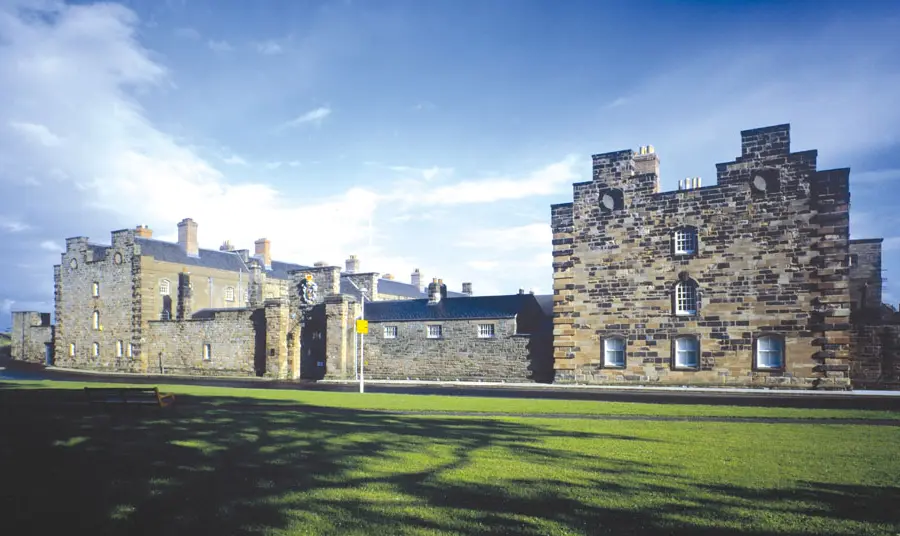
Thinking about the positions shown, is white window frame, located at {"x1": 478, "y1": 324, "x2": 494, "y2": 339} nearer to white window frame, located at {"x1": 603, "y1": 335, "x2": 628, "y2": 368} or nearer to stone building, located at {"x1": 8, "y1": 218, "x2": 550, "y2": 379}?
stone building, located at {"x1": 8, "y1": 218, "x2": 550, "y2": 379}

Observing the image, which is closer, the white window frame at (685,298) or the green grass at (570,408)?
the green grass at (570,408)

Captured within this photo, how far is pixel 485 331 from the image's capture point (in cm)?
3369

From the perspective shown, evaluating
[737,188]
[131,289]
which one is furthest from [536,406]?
[131,289]

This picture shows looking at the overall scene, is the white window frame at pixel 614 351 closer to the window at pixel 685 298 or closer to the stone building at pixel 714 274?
the stone building at pixel 714 274

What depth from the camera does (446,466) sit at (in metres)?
8.80

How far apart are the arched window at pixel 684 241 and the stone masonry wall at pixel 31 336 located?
56472 mm

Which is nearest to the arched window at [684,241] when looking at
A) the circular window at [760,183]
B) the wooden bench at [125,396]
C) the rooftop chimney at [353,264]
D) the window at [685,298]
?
the window at [685,298]

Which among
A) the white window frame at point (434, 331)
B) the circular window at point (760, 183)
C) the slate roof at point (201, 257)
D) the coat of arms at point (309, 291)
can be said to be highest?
the circular window at point (760, 183)

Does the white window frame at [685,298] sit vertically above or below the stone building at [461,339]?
above

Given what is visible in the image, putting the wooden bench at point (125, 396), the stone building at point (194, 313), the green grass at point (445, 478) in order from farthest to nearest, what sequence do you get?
the stone building at point (194, 313) → the wooden bench at point (125, 396) → the green grass at point (445, 478)

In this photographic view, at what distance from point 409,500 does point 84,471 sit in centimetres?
523

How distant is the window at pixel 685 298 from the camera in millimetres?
27844

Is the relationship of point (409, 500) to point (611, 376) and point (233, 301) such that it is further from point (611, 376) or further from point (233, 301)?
point (233, 301)

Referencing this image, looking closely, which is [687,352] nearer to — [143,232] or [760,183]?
[760,183]
